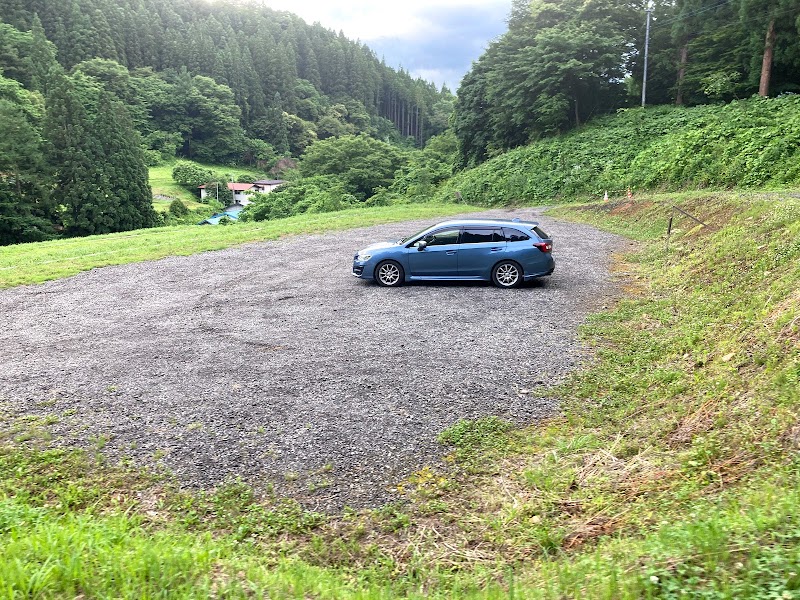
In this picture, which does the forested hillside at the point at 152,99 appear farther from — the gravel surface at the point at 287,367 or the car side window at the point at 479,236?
the car side window at the point at 479,236

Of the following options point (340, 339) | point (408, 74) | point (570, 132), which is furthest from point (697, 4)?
point (408, 74)

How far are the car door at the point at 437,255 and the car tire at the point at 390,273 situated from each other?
27cm

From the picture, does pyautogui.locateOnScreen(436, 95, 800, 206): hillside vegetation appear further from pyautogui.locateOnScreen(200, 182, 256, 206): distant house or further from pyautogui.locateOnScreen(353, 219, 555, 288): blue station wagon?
pyautogui.locateOnScreen(200, 182, 256, 206): distant house

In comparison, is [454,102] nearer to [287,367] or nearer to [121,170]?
[121,170]

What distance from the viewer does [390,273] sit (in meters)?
12.0

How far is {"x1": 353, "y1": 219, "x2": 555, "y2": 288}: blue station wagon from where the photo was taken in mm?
11547

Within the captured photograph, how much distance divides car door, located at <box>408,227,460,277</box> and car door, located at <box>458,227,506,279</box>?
15 centimetres

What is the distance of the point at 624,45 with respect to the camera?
1535 inches

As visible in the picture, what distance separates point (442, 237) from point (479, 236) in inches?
31.2

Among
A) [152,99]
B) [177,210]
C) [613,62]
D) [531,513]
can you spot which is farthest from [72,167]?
[152,99]

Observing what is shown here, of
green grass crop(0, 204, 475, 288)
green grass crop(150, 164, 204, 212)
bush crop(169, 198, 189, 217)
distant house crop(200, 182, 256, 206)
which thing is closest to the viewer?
green grass crop(0, 204, 475, 288)

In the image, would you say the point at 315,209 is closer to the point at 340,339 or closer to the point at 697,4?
the point at 697,4

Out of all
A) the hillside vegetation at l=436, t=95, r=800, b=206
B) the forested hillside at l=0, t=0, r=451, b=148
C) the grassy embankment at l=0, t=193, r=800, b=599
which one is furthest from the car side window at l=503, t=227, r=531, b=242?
the forested hillside at l=0, t=0, r=451, b=148

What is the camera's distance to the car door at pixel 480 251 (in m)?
11.6
